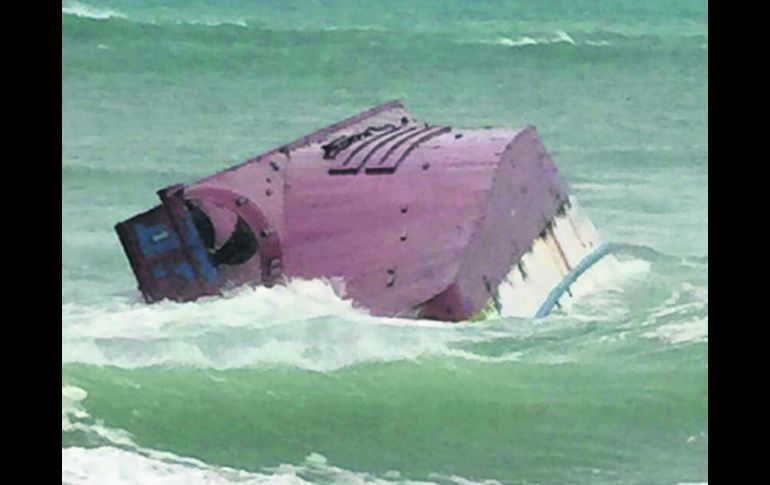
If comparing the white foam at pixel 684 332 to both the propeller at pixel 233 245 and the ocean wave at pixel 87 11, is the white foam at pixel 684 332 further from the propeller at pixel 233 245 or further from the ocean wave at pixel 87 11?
the ocean wave at pixel 87 11

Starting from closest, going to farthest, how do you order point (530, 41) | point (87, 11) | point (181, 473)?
point (181, 473) → point (87, 11) → point (530, 41)

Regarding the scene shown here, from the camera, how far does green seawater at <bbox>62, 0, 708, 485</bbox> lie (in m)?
3.82

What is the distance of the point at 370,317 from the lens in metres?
3.89

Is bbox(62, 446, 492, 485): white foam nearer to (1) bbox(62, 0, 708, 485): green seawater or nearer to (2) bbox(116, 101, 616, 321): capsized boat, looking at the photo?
(1) bbox(62, 0, 708, 485): green seawater

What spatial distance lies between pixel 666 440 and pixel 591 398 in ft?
0.58

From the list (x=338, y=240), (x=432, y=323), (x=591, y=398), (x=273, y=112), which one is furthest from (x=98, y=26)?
(x=591, y=398)

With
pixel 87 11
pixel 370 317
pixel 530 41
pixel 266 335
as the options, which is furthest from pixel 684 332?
pixel 87 11

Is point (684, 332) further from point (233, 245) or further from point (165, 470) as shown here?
point (165, 470)

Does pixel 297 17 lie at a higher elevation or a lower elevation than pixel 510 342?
higher

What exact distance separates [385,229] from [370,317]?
20 centimetres

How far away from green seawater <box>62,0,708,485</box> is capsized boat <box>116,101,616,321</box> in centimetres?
5

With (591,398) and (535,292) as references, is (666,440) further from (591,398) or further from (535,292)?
(535,292)

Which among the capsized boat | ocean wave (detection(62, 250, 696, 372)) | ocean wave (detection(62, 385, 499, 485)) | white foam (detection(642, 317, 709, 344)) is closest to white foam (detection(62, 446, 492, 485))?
ocean wave (detection(62, 385, 499, 485))

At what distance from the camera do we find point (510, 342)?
12.8 feet
